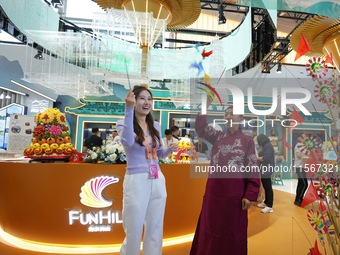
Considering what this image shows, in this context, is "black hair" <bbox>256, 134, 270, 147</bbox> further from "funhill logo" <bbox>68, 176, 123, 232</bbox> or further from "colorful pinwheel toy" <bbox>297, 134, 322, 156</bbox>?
"funhill logo" <bbox>68, 176, 123, 232</bbox>

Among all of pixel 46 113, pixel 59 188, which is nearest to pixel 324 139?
pixel 59 188

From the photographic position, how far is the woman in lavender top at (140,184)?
157 cm

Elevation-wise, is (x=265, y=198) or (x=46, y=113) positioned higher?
(x=46, y=113)

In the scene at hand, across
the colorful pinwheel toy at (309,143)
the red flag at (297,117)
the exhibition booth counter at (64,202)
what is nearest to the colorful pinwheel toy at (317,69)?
the colorful pinwheel toy at (309,143)

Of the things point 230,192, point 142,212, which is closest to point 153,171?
point 142,212

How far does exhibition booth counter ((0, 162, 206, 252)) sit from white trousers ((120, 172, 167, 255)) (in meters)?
1.07

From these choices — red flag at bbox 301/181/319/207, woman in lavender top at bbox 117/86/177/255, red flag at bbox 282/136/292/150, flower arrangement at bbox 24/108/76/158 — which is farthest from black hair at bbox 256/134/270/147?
flower arrangement at bbox 24/108/76/158

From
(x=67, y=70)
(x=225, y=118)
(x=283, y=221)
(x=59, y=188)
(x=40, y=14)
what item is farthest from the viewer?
(x=67, y=70)

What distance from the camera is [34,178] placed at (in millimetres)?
2629

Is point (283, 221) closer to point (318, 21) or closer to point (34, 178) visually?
point (318, 21)

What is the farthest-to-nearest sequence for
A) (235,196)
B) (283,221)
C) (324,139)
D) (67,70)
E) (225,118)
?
(67,70), (283,221), (225,118), (235,196), (324,139)

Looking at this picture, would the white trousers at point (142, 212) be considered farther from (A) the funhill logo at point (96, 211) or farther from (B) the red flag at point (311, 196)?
(A) the funhill logo at point (96, 211)

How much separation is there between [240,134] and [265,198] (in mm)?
3117

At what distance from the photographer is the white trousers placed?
157 centimetres
